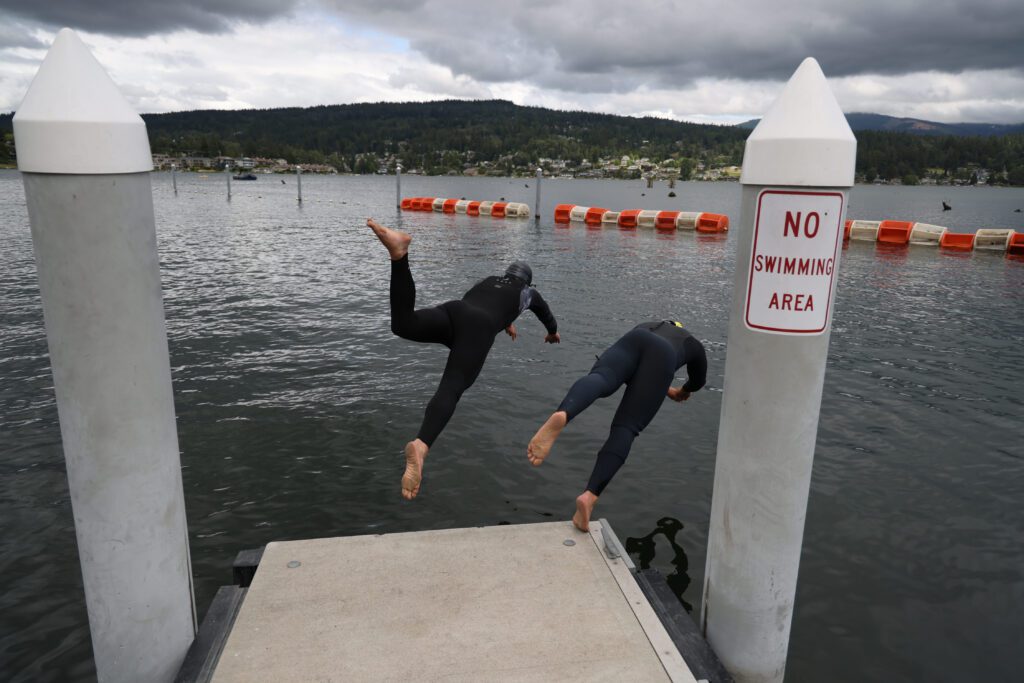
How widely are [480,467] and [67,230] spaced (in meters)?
5.52

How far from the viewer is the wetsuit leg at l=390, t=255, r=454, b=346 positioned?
5176 millimetres

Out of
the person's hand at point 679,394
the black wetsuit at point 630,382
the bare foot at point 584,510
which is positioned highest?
the black wetsuit at point 630,382

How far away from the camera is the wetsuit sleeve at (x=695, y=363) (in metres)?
5.80

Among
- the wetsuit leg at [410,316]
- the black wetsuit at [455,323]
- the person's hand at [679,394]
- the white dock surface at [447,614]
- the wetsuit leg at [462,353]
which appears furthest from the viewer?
the person's hand at [679,394]

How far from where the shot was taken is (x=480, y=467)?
304 inches

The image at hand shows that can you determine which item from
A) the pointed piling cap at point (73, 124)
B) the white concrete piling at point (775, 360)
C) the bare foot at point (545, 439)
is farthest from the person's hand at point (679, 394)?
the pointed piling cap at point (73, 124)

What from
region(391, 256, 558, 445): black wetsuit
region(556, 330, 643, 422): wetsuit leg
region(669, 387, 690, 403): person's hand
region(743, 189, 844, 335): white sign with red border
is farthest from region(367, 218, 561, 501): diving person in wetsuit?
region(743, 189, 844, 335): white sign with red border

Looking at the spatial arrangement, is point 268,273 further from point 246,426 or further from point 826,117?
point 826,117

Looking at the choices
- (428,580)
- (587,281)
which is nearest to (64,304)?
(428,580)

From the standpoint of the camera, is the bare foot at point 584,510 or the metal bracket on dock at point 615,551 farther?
the bare foot at point 584,510

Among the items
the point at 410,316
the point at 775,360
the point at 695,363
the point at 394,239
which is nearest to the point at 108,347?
the point at 394,239

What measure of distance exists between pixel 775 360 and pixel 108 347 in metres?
3.11

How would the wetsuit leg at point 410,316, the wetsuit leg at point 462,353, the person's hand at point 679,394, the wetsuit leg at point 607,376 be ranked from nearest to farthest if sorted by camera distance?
the wetsuit leg at point 607,376 → the wetsuit leg at point 410,316 → the wetsuit leg at point 462,353 → the person's hand at point 679,394

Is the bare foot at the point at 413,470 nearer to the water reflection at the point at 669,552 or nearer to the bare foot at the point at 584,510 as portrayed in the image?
the bare foot at the point at 584,510
